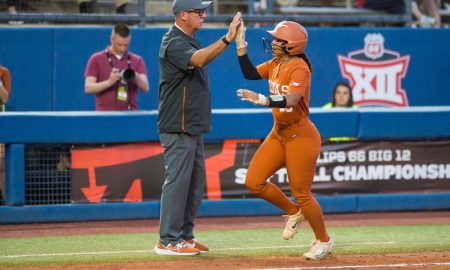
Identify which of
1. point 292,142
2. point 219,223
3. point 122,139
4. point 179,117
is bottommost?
point 219,223

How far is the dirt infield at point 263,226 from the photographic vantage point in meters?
6.78

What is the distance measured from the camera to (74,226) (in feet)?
31.5

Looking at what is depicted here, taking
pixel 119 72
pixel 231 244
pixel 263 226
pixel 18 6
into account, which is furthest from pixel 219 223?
pixel 18 6

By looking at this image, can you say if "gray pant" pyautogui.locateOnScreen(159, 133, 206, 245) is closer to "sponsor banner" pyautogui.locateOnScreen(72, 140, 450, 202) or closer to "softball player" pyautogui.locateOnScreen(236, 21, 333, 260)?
"softball player" pyautogui.locateOnScreen(236, 21, 333, 260)

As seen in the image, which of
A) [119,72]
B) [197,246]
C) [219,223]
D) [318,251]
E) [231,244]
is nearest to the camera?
[318,251]

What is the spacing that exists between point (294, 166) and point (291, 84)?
0.68 m

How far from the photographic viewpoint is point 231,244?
26.7 ft

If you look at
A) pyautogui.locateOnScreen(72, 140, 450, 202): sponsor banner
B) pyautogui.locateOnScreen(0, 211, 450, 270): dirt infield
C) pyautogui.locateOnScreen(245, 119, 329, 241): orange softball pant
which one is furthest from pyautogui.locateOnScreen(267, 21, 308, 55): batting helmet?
pyautogui.locateOnScreen(72, 140, 450, 202): sponsor banner

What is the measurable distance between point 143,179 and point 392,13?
224 inches

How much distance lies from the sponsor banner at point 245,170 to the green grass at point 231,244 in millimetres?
1061

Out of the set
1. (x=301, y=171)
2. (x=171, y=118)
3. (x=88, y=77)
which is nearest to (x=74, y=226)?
(x=88, y=77)

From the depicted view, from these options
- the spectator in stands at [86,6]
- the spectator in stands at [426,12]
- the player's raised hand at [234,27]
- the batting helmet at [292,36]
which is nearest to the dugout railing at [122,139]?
the spectator in stands at [86,6]

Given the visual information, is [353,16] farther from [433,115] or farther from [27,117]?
[27,117]

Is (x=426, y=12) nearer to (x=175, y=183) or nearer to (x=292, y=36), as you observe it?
(x=292, y=36)
